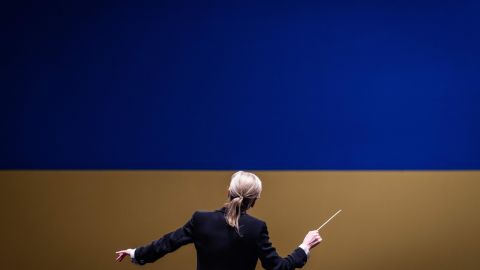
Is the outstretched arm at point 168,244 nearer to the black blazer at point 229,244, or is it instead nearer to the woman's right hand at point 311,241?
the black blazer at point 229,244

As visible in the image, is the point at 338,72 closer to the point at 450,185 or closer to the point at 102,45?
the point at 450,185

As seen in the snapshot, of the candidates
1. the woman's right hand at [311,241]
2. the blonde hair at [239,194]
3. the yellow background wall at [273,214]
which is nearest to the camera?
the blonde hair at [239,194]

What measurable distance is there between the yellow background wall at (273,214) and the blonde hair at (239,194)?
104 cm

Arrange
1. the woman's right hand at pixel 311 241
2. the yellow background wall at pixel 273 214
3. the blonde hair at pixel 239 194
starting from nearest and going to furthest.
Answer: the blonde hair at pixel 239 194 → the woman's right hand at pixel 311 241 → the yellow background wall at pixel 273 214

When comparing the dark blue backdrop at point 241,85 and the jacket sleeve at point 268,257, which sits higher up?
the dark blue backdrop at point 241,85

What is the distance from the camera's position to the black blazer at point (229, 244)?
2.60 m

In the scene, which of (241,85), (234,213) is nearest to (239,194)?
(234,213)

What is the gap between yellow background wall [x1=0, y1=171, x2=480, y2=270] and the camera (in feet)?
11.9

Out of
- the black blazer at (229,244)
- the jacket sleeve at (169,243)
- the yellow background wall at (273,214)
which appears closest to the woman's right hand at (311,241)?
the black blazer at (229,244)

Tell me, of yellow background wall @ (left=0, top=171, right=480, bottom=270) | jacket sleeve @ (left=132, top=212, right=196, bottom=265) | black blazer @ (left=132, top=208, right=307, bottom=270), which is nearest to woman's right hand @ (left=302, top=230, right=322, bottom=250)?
black blazer @ (left=132, top=208, right=307, bottom=270)

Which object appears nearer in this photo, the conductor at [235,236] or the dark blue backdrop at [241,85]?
the conductor at [235,236]

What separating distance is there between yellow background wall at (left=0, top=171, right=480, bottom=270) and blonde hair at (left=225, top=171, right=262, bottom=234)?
1.04 m

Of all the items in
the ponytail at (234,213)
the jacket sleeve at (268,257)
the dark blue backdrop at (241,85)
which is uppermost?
the dark blue backdrop at (241,85)

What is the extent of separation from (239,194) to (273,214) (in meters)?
1.09
